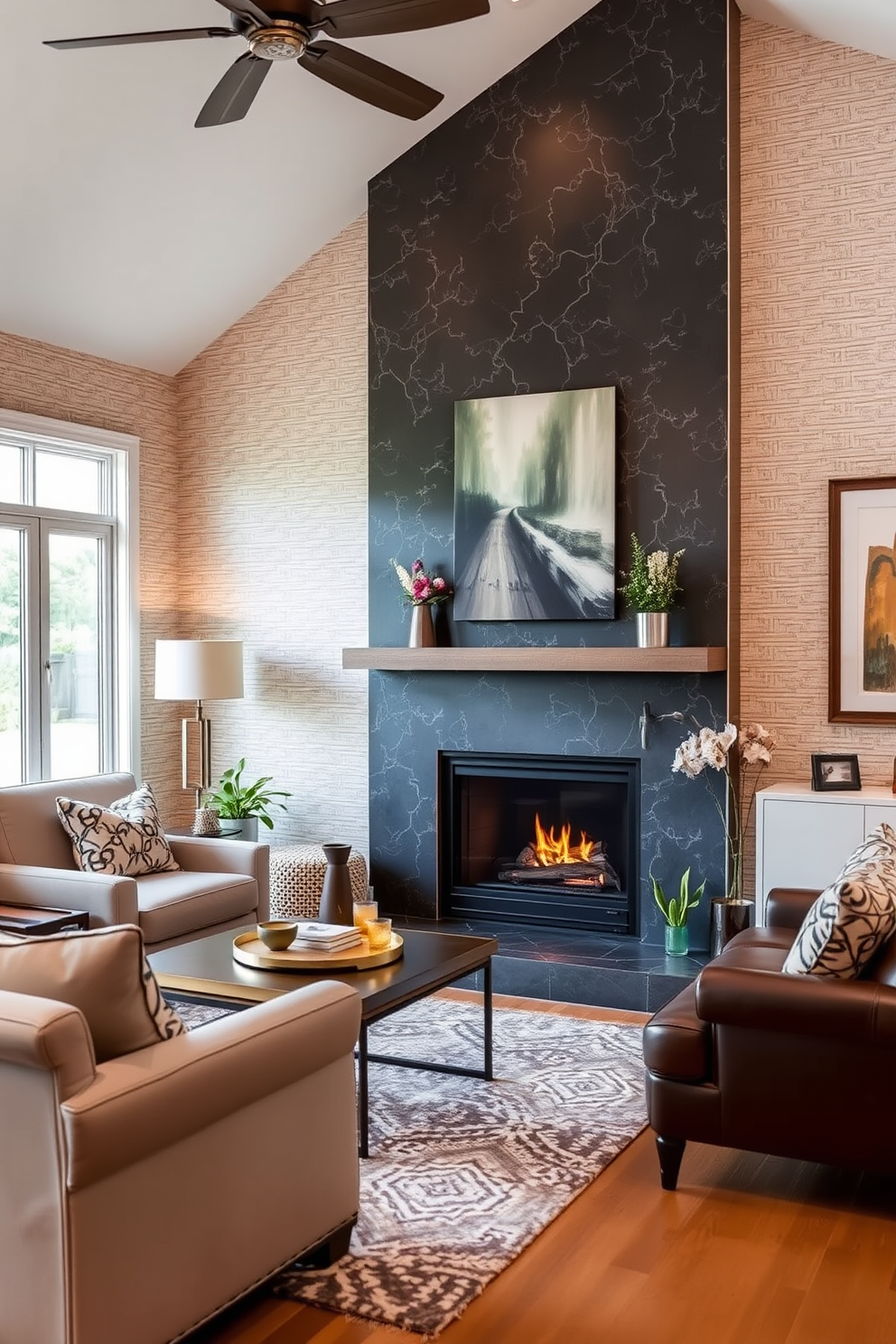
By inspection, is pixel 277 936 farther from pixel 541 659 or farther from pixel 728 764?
pixel 728 764

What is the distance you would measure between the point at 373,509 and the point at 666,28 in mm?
2466

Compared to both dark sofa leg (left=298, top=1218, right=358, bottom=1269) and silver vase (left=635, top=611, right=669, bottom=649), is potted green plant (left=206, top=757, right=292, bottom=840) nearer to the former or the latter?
silver vase (left=635, top=611, right=669, bottom=649)

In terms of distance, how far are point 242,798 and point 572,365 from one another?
265cm

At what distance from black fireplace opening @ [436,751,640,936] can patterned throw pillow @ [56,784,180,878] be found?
1.42 metres

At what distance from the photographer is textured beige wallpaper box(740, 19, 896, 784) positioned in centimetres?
526

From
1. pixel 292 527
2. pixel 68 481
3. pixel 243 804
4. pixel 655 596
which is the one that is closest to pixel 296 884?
pixel 243 804

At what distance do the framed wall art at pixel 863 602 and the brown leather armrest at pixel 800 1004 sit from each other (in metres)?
2.41

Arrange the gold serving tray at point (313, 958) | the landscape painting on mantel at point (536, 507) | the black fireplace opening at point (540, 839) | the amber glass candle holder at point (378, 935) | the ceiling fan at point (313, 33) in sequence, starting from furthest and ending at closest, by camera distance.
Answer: the black fireplace opening at point (540, 839), the landscape painting on mantel at point (536, 507), the amber glass candle holder at point (378, 935), the gold serving tray at point (313, 958), the ceiling fan at point (313, 33)

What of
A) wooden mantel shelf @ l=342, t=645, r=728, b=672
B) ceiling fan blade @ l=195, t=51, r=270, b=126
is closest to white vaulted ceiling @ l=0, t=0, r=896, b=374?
ceiling fan blade @ l=195, t=51, r=270, b=126

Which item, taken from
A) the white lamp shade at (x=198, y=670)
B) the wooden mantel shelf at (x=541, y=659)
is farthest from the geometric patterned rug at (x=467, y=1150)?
the white lamp shade at (x=198, y=670)

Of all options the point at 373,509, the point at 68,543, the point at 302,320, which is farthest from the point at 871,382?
the point at 68,543

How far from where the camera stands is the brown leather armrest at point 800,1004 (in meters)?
2.96

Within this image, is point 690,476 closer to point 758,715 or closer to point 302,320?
point 758,715

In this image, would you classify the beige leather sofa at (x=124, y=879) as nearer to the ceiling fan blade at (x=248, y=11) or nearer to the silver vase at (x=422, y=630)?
the silver vase at (x=422, y=630)
